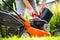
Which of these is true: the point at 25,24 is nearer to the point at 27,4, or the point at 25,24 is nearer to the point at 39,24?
the point at 39,24

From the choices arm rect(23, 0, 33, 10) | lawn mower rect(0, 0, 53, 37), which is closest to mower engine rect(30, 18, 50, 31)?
lawn mower rect(0, 0, 53, 37)

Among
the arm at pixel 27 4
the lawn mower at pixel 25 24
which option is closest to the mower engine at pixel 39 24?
the lawn mower at pixel 25 24

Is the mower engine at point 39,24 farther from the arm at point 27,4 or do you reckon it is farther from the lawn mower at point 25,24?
the arm at point 27,4

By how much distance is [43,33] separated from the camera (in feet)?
20.8

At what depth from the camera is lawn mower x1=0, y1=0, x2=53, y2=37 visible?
228 inches

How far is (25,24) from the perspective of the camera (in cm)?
616

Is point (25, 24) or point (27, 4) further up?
point (27, 4)

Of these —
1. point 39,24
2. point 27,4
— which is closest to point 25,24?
point 39,24

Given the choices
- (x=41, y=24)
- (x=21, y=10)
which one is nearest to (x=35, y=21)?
(x=41, y=24)

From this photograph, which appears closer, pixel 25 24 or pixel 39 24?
pixel 25 24

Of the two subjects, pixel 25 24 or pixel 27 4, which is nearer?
pixel 25 24

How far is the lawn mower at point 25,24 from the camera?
5.79m

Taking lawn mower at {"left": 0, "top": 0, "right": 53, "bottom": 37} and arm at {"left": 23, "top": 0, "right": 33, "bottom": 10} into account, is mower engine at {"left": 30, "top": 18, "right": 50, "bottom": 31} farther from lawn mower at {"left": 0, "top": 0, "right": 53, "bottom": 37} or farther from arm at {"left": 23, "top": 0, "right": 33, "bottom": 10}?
arm at {"left": 23, "top": 0, "right": 33, "bottom": 10}

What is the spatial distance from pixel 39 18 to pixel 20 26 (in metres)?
0.84
